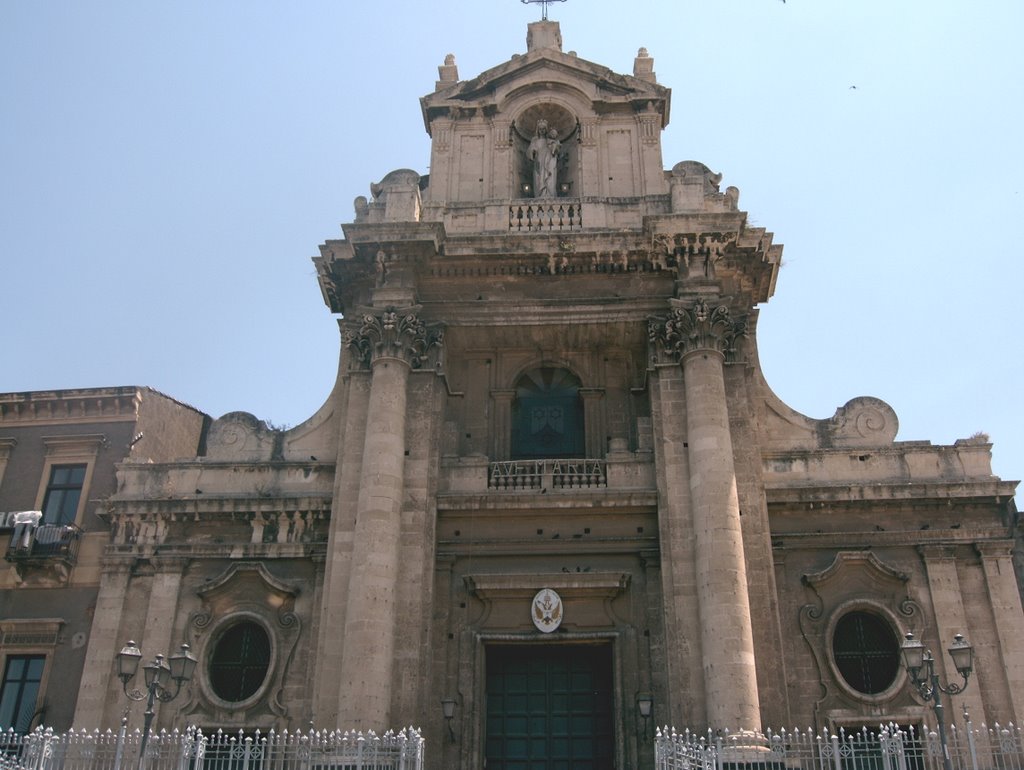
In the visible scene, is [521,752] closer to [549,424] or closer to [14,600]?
[549,424]

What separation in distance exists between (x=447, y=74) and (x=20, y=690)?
54.1ft

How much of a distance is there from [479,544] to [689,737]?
5.32 meters

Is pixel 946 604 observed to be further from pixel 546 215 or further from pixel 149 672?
pixel 149 672

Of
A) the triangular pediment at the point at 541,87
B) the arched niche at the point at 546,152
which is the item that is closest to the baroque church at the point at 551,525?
the arched niche at the point at 546,152

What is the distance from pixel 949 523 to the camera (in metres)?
19.4

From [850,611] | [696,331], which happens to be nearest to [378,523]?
[696,331]

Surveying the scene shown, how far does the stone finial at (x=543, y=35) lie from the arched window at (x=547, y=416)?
28.6 feet

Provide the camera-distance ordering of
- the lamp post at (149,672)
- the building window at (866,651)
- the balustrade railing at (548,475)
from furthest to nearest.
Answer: the balustrade railing at (548,475) < the building window at (866,651) < the lamp post at (149,672)

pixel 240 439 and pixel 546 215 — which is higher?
pixel 546 215

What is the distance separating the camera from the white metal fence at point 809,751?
13.8 m

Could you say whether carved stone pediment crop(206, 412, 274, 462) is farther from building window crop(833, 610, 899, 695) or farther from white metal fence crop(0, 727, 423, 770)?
building window crop(833, 610, 899, 695)

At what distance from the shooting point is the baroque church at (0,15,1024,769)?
17.8 m

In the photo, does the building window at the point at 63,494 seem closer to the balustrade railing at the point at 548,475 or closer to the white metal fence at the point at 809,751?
the balustrade railing at the point at 548,475

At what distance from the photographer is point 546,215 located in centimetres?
2198
